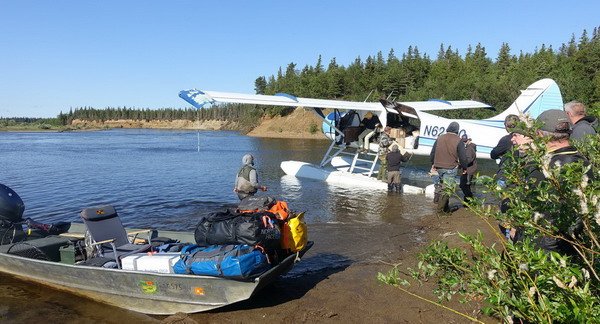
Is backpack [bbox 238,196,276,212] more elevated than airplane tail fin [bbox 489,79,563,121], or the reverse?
airplane tail fin [bbox 489,79,563,121]

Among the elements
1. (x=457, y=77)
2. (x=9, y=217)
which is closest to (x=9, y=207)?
(x=9, y=217)

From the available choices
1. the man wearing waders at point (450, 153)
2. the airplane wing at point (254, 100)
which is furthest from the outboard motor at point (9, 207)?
the man wearing waders at point (450, 153)

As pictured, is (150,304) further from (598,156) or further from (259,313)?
(598,156)

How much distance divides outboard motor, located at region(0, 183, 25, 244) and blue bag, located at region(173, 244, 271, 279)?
12.5 feet

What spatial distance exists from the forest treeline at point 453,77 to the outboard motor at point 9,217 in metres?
21.7

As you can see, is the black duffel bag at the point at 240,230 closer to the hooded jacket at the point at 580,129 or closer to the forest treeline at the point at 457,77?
the hooded jacket at the point at 580,129

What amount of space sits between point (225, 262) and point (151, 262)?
1284mm

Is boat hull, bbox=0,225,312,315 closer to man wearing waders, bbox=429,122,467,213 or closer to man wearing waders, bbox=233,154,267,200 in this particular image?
man wearing waders, bbox=233,154,267,200

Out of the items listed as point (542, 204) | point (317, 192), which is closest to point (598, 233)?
point (542, 204)

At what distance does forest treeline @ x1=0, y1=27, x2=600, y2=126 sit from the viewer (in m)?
48.4

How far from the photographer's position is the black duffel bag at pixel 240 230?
15.6 ft

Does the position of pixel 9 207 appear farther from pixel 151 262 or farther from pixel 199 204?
pixel 199 204

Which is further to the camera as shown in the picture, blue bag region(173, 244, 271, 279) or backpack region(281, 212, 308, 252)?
backpack region(281, 212, 308, 252)

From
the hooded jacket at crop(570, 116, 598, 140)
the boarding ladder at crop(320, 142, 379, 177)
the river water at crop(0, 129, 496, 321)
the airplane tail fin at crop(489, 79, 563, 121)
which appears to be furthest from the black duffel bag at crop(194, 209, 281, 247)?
the airplane tail fin at crop(489, 79, 563, 121)
